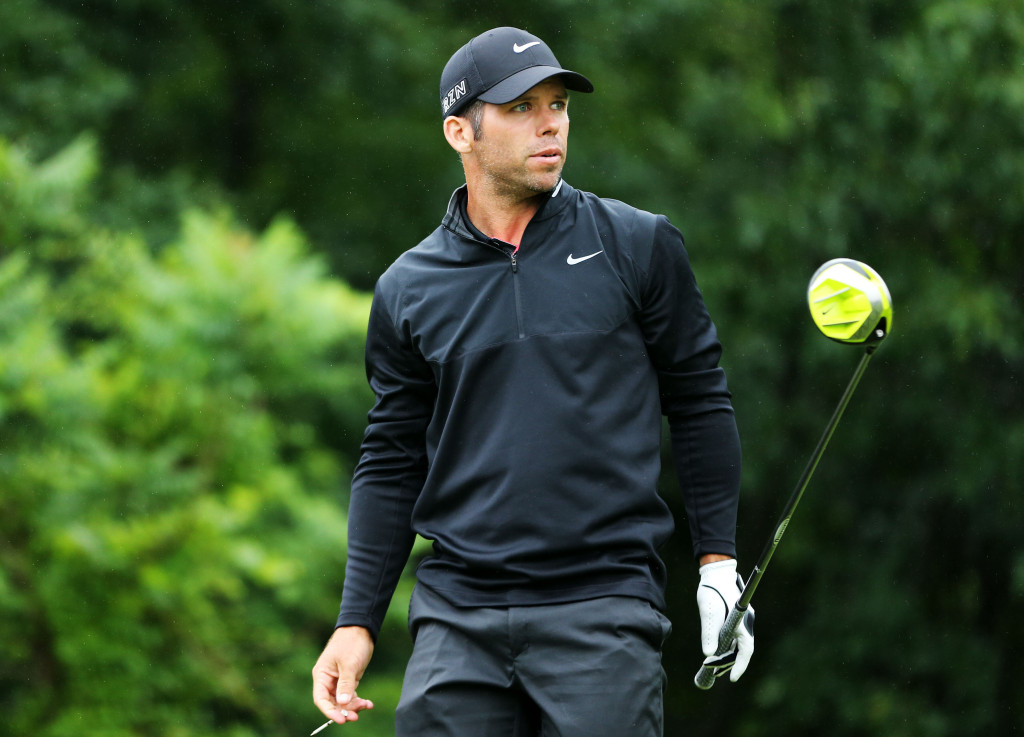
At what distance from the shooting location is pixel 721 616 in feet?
9.50

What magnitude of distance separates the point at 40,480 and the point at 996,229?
23.8 feet

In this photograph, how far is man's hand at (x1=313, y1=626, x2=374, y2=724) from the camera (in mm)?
3066

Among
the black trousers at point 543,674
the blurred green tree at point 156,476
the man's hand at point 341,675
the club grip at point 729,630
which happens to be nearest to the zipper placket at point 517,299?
the black trousers at point 543,674

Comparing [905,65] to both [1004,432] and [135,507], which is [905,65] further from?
[135,507]

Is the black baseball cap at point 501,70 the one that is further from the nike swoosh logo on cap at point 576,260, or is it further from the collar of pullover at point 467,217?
the nike swoosh logo on cap at point 576,260

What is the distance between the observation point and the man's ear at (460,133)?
3.08 m

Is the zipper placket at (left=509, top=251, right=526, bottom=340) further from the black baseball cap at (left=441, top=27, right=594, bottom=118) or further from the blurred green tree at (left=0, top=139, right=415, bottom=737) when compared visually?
the blurred green tree at (left=0, top=139, right=415, bottom=737)

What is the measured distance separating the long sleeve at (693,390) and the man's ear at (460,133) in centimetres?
48

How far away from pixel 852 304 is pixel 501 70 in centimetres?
94

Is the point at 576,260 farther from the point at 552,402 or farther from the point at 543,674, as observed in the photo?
the point at 543,674

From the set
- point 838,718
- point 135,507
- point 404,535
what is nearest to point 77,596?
point 135,507

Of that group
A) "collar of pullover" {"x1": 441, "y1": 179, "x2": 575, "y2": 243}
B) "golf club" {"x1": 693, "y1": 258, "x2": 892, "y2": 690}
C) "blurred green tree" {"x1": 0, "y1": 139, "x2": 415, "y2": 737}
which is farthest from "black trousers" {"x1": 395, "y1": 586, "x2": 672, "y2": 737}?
"blurred green tree" {"x1": 0, "y1": 139, "x2": 415, "y2": 737}

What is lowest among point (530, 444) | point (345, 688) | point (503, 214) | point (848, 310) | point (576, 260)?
point (345, 688)

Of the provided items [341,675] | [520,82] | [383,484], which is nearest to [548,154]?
[520,82]
